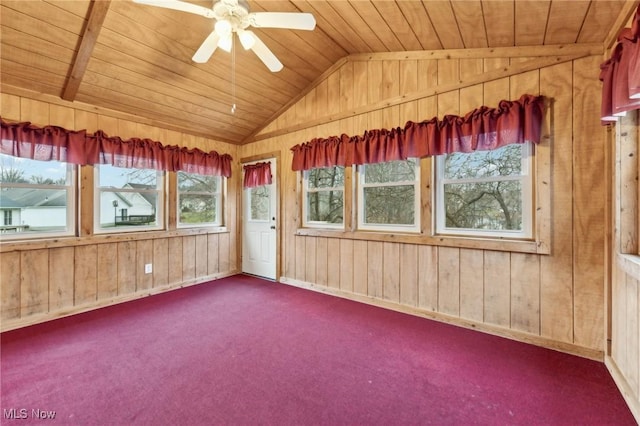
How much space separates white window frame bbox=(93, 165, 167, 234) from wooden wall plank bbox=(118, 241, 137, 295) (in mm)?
194

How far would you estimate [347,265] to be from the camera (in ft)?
11.4

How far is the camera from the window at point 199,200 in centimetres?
399

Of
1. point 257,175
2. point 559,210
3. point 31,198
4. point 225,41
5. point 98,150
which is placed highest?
point 225,41

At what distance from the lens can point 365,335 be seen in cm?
247

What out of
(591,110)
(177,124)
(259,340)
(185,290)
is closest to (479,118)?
(591,110)

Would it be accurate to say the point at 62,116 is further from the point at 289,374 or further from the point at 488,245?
the point at 488,245

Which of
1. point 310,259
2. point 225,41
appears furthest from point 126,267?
point 225,41

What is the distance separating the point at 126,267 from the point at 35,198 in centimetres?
112

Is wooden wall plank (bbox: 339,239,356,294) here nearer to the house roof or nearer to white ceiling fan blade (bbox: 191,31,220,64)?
white ceiling fan blade (bbox: 191,31,220,64)

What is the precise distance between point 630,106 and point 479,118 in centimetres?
99

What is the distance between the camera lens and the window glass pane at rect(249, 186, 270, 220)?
440 centimetres

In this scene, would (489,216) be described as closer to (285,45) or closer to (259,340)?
(259,340)

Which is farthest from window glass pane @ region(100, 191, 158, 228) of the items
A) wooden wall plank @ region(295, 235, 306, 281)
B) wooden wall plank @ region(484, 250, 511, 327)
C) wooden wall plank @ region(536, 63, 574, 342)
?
wooden wall plank @ region(536, 63, 574, 342)

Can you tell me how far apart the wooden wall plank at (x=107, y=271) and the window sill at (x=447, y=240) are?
7.97 ft
